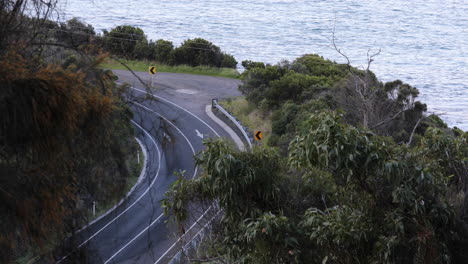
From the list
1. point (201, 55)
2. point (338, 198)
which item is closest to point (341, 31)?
point (201, 55)

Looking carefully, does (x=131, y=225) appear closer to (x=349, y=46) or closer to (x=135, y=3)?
(x=349, y=46)

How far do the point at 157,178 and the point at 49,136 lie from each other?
75.9 ft

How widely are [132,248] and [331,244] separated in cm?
1452

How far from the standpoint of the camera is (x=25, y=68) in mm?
4492

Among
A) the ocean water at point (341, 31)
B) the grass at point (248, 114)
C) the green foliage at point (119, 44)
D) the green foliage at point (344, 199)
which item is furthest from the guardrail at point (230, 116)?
the green foliage at point (344, 199)

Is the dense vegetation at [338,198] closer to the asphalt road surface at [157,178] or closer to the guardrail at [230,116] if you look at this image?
the asphalt road surface at [157,178]

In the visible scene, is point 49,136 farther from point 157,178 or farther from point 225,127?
point 225,127

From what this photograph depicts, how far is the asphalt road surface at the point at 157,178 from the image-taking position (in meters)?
6.41

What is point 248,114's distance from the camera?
1453 inches

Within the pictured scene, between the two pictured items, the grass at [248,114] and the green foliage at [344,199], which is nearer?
the green foliage at [344,199]

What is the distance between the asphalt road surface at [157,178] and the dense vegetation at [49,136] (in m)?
0.46

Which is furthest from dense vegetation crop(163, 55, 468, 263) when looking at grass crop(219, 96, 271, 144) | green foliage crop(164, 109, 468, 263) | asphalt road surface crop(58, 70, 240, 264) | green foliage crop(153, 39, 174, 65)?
green foliage crop(153, 39, 174, 65)

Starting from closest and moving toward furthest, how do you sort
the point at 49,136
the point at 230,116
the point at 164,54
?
the point at 49,136
the point at 230,116
the point at 164,54

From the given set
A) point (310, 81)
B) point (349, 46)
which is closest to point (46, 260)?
point (310, 81)
